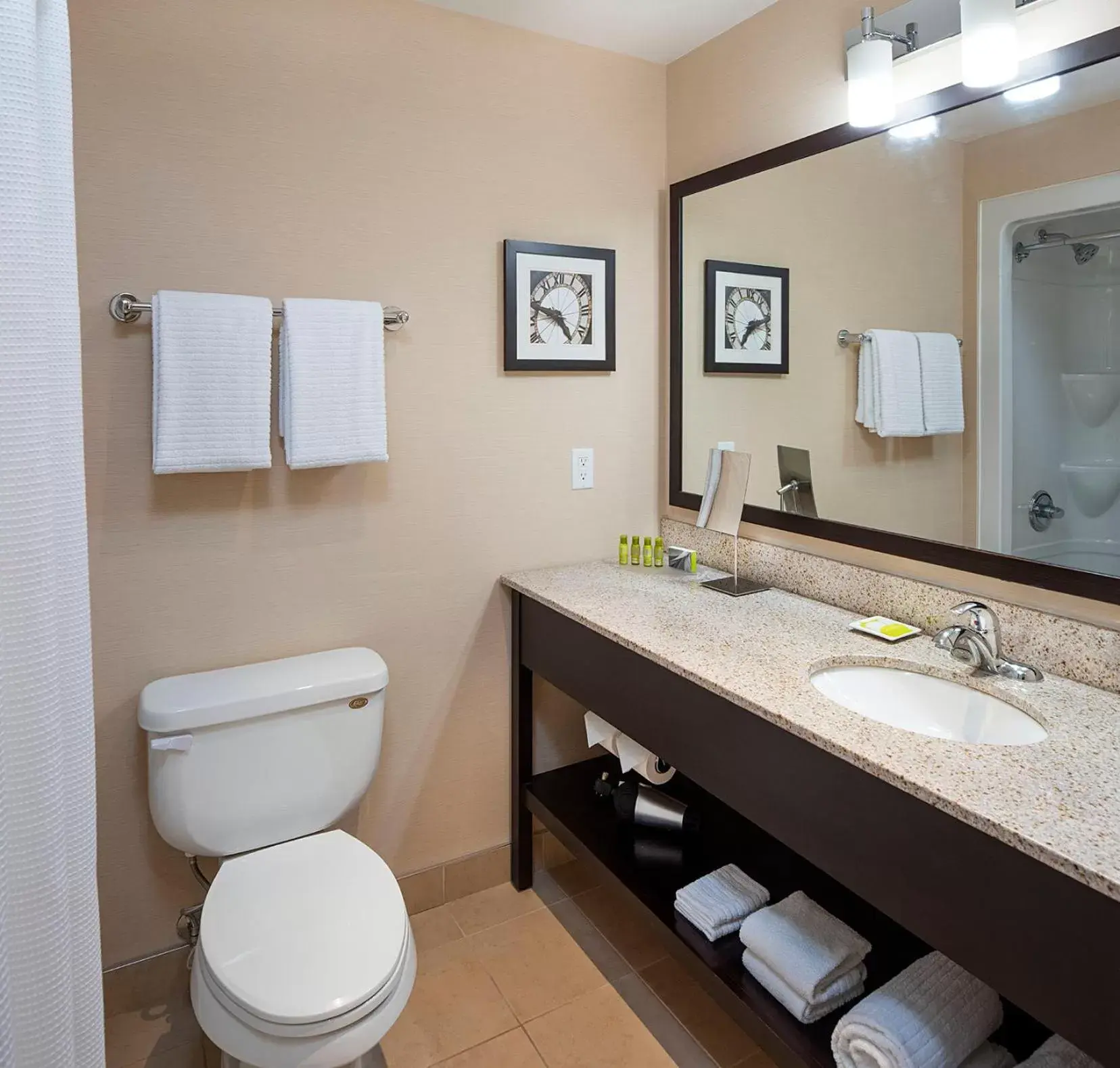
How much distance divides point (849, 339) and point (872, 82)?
506mm

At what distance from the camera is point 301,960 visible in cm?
133

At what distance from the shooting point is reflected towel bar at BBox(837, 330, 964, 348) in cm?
175

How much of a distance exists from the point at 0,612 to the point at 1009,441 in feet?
5.05

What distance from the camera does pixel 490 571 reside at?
7.01 ft

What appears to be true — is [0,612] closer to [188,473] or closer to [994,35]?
[188,473]

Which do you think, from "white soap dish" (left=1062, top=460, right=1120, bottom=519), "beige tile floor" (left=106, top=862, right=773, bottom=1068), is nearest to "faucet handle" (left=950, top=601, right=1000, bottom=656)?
"white soap dish" (left=1062, top=460, right=1120, bottom=519)

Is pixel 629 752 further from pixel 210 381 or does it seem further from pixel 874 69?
pixel 874 69

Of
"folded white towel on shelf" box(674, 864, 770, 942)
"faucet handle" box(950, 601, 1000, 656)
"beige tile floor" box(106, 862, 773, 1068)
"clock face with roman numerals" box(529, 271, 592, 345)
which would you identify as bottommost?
"beige tile floor" box(106, 862, 773, 1068)

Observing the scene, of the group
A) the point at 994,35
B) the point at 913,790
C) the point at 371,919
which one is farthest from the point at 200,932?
the point at 994,35

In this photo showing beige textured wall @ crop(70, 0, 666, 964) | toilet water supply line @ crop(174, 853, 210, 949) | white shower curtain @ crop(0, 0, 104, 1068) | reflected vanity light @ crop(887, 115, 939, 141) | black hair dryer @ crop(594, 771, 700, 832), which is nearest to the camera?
white shower curtain @ crop(0, 0, 104, 1068)

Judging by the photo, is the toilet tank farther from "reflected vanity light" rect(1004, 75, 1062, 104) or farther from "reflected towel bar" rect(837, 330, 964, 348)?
"reflected vanity light" rect(1004, 75, 1062, 104)

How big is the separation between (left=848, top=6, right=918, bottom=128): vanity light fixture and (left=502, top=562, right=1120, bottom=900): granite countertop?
104cm

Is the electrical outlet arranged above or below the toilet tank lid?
above

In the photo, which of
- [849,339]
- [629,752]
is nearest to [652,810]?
[629,752]
